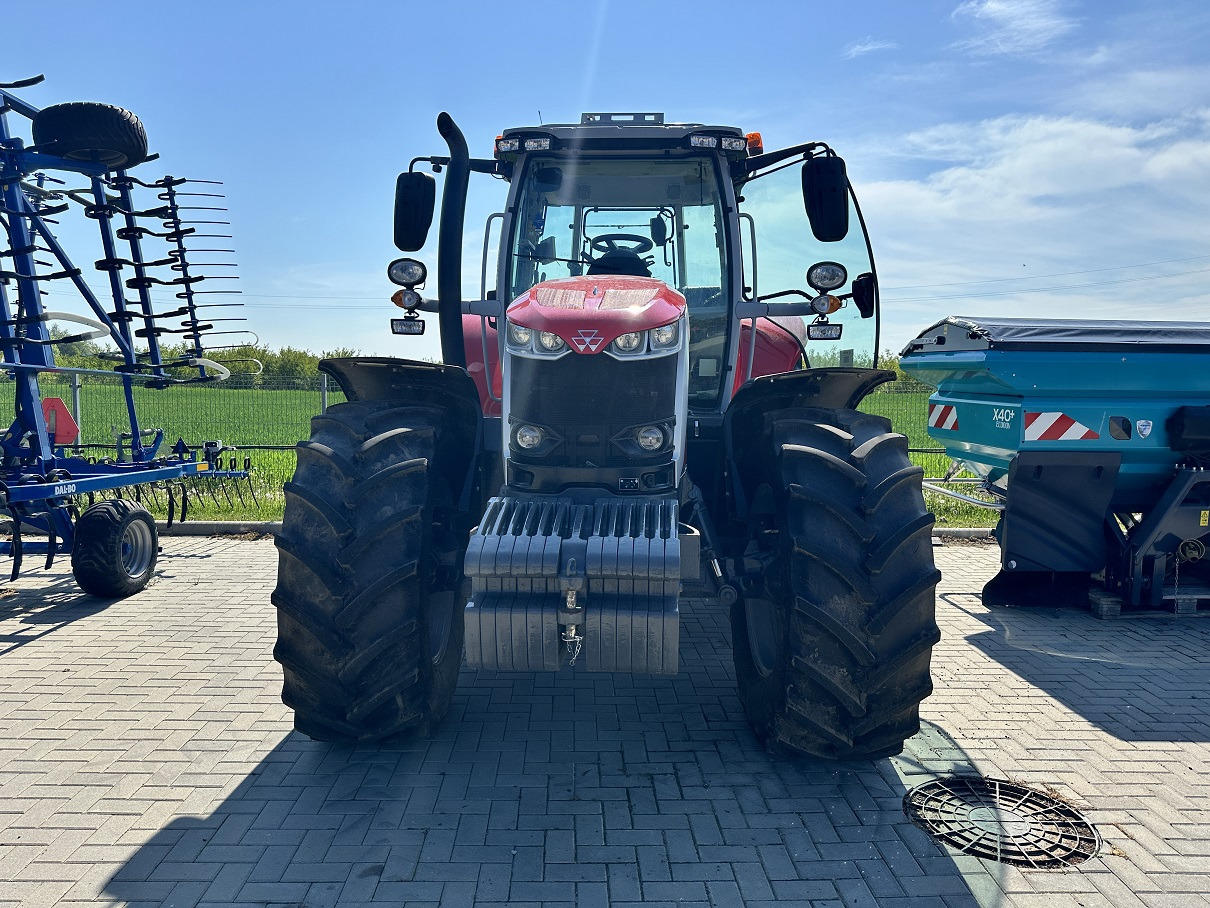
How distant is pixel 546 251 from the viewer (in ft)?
15.0

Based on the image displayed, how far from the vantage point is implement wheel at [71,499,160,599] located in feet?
20.2

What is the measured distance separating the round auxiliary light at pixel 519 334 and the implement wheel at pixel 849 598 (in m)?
1.10

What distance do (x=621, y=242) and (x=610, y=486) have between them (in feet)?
5.58

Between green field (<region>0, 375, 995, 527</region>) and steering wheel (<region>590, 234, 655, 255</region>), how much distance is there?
6.05m

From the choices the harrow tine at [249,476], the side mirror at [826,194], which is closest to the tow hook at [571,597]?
the side mirror at [826,194]

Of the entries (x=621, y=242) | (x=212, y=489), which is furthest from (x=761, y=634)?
(x=212, y=489)

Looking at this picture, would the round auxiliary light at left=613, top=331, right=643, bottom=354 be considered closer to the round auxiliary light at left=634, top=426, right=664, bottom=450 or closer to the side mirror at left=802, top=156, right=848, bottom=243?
the round auxiliary light at left=634, top=426, right=664, bottom=450

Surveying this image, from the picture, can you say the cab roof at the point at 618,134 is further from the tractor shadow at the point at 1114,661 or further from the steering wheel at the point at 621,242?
the tractor shadow at the point at 1114,661

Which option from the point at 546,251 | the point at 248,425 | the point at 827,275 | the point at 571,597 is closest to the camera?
the point at 571,597

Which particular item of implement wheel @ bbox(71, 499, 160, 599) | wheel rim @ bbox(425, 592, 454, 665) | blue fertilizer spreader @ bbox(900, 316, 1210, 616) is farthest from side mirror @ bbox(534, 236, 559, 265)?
implement wheel @ bbox(71, 499, 160, 599)

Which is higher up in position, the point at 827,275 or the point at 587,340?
the point at 827,275

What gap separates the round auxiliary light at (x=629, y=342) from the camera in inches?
133

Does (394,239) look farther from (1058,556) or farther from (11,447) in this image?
(1058,556)

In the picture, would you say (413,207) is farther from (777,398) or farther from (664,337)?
(777,398)
